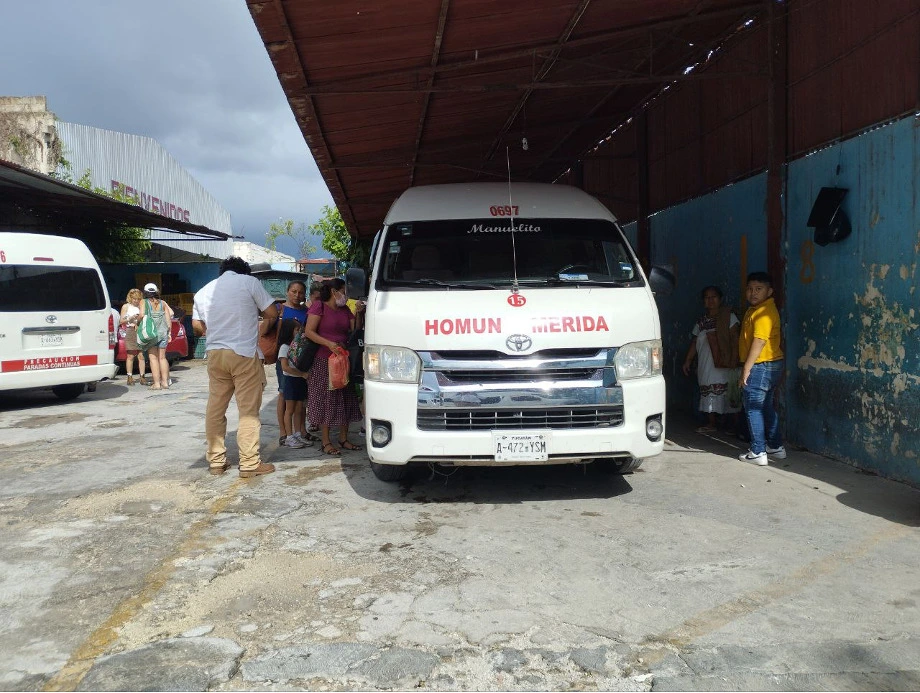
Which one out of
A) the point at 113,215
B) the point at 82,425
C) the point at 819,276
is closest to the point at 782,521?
the point at 819,276

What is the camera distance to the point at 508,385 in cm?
492

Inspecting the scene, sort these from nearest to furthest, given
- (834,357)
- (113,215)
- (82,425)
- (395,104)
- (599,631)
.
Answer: (599,631), (834,357), (395,104), (82,425), (113,215)

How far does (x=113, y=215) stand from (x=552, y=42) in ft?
45.3

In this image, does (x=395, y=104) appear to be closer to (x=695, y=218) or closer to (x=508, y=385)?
(x=695, y=218)

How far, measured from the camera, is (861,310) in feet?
20.0

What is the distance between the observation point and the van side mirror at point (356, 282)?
19.9 ft

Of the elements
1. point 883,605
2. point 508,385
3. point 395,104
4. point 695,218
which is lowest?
point 883,605

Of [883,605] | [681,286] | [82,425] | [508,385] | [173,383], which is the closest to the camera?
[883,605]

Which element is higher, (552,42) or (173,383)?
(552,42)

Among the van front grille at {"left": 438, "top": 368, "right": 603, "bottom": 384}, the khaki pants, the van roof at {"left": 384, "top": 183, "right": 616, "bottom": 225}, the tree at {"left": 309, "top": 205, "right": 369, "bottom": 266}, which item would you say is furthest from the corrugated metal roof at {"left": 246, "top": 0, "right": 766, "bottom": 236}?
the tree at {"left": 309, "top": 205, "right": 369, "bottom": 266}

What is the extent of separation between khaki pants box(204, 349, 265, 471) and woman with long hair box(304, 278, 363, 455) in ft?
2.21

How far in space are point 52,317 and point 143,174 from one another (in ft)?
60.4

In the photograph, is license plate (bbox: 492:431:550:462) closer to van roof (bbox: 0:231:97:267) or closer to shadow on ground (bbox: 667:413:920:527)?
shadow on ground (bbox: 667:413:920:527)

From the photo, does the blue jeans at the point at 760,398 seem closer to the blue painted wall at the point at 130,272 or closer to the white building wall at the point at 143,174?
the white building wall at the point at 143,174
